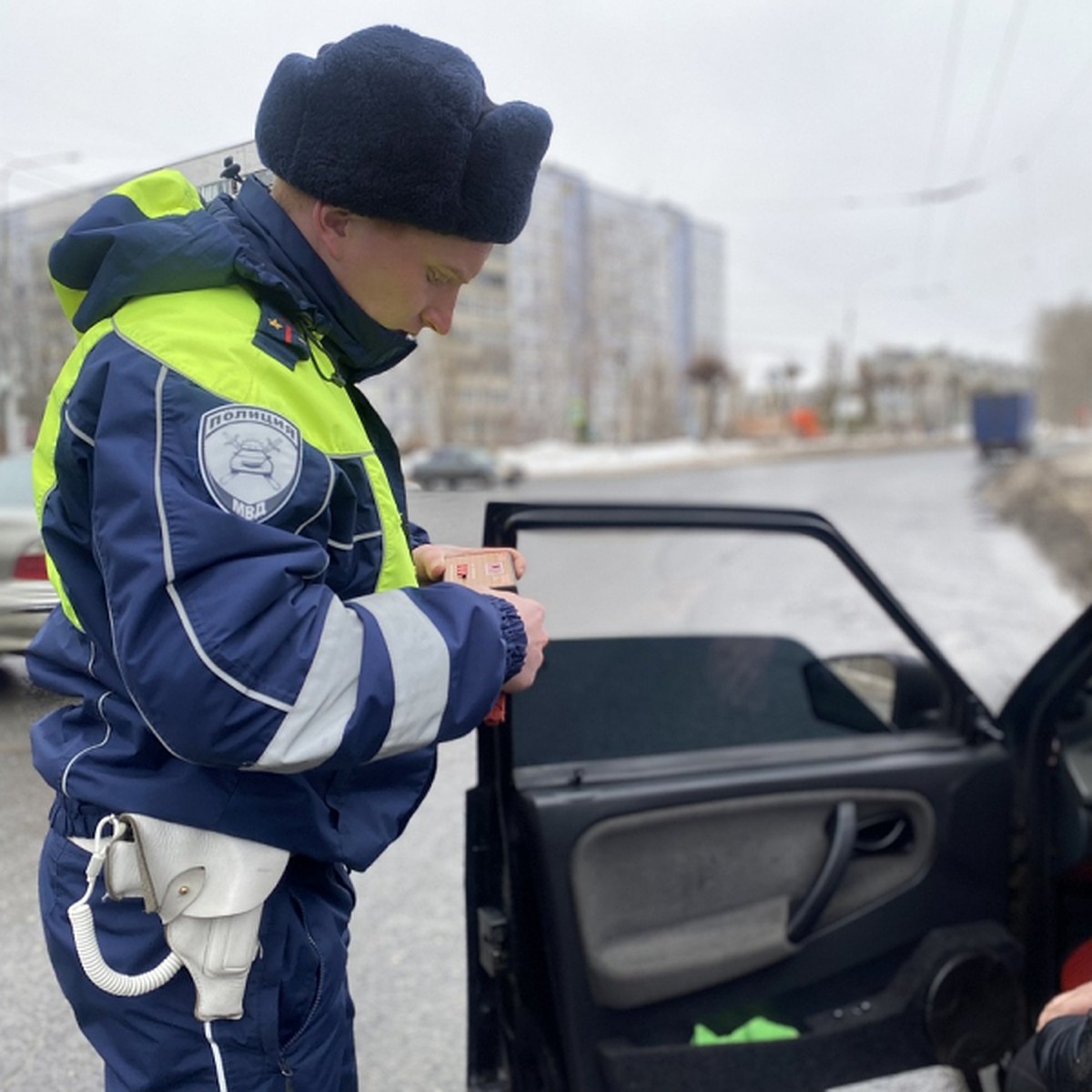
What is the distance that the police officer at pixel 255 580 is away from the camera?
3.61 feet

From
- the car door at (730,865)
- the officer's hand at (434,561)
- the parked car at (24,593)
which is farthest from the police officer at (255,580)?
the car door at (730,865)

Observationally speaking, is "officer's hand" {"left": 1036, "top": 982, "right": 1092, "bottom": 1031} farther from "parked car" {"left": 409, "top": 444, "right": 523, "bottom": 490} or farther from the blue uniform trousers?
"parked car" {"left": 409, "top": 444, "right": 523, "bottom": 490}

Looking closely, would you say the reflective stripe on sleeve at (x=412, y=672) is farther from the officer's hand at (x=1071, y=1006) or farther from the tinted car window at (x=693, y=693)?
the officer's hand at (x=1071, y=1006)

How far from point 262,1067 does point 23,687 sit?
718 millimetres

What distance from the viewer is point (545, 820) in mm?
1897

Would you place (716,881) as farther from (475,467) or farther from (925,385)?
(925,385)

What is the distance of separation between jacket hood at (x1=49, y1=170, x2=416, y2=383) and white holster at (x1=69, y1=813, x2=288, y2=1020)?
57 centimetres

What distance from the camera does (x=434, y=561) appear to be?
5.09ft

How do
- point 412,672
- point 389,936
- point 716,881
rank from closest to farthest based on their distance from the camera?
point 412,672, point 716,881, point 389,936

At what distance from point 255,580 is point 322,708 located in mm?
151

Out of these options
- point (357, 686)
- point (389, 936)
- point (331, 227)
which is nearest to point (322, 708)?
point (357, 686)

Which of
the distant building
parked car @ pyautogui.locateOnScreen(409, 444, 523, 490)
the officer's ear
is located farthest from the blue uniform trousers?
the distant building

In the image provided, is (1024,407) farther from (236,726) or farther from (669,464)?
(236,726)

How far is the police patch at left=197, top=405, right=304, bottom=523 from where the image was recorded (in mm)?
1101
